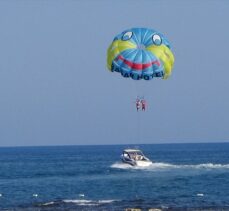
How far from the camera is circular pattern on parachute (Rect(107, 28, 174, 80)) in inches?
2277

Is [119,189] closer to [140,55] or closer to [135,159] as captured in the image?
[140,55]

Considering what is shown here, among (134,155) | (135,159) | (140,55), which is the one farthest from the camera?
(134,155)

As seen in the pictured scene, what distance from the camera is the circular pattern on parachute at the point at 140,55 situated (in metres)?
57.8

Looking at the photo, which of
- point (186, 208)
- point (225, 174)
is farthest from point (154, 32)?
point (225, 174)

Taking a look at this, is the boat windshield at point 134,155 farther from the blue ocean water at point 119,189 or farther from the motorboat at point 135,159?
the blue ocean water at point 119,189

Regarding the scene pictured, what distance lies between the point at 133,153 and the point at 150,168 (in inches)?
117

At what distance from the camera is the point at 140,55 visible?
58.1 meters

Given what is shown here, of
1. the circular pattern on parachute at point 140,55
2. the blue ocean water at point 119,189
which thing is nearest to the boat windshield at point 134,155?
the blue ocean water at point 119,189

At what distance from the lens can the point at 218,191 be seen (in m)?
74.7

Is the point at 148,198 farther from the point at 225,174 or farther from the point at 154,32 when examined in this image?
the point at 225,174

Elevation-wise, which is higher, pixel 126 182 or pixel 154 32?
pixel 154 32

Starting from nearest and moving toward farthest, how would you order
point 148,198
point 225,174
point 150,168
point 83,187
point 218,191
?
point 148,198 < point 218,191 < point 83,187 < point 225,174 < point 150,168

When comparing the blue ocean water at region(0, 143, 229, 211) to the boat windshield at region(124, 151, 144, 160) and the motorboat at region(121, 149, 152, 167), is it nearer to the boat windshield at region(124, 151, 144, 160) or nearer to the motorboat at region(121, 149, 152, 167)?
the motorboat at region(121, 149, 152, 167)

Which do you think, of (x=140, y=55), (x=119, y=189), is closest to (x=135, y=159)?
(x=119, y=189)
